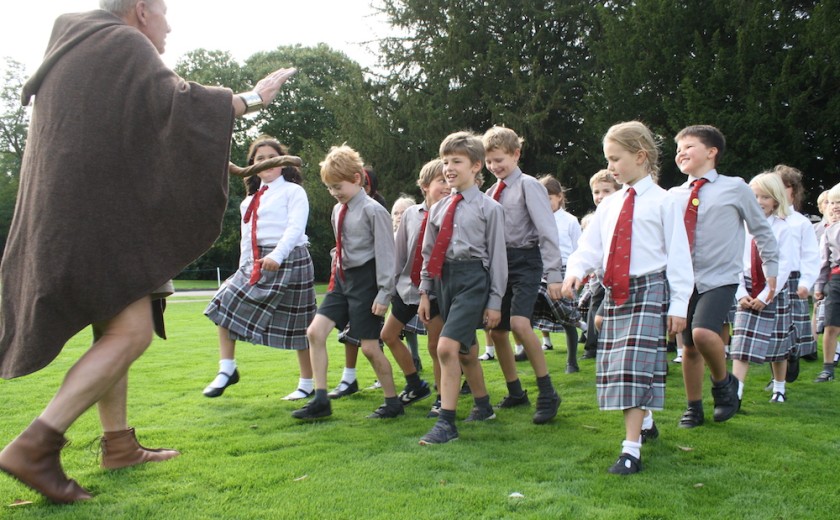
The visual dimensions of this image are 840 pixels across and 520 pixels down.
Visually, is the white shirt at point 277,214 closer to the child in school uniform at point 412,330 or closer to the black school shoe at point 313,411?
the child in school uniform at point 412,330

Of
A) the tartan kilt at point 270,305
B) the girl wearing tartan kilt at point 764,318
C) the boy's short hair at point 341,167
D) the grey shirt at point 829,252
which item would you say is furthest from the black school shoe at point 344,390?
the grey shirt at point 829,252

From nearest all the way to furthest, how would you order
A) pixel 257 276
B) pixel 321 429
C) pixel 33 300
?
pixel 33 300
pixel 321 429
pixel 257 276

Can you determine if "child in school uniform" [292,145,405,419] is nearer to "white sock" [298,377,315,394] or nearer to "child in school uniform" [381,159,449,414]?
"child in school uniform" [381,159,449,414]

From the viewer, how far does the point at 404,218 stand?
20.2 ft

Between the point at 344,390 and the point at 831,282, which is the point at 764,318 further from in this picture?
the point at 344,390

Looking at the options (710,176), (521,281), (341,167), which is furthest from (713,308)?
(341,167)

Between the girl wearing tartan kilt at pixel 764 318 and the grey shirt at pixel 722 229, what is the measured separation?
0.74 metres

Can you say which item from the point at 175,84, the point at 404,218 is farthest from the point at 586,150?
the point at 175,84

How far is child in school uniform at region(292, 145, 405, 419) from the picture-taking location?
18.5 ft

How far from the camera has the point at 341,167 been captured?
574cm

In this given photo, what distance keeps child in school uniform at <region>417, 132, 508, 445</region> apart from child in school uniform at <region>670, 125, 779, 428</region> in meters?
1.32

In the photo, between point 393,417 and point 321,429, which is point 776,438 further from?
point 321,429

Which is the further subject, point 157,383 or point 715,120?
point 715,120

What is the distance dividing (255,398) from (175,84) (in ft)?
11.4
